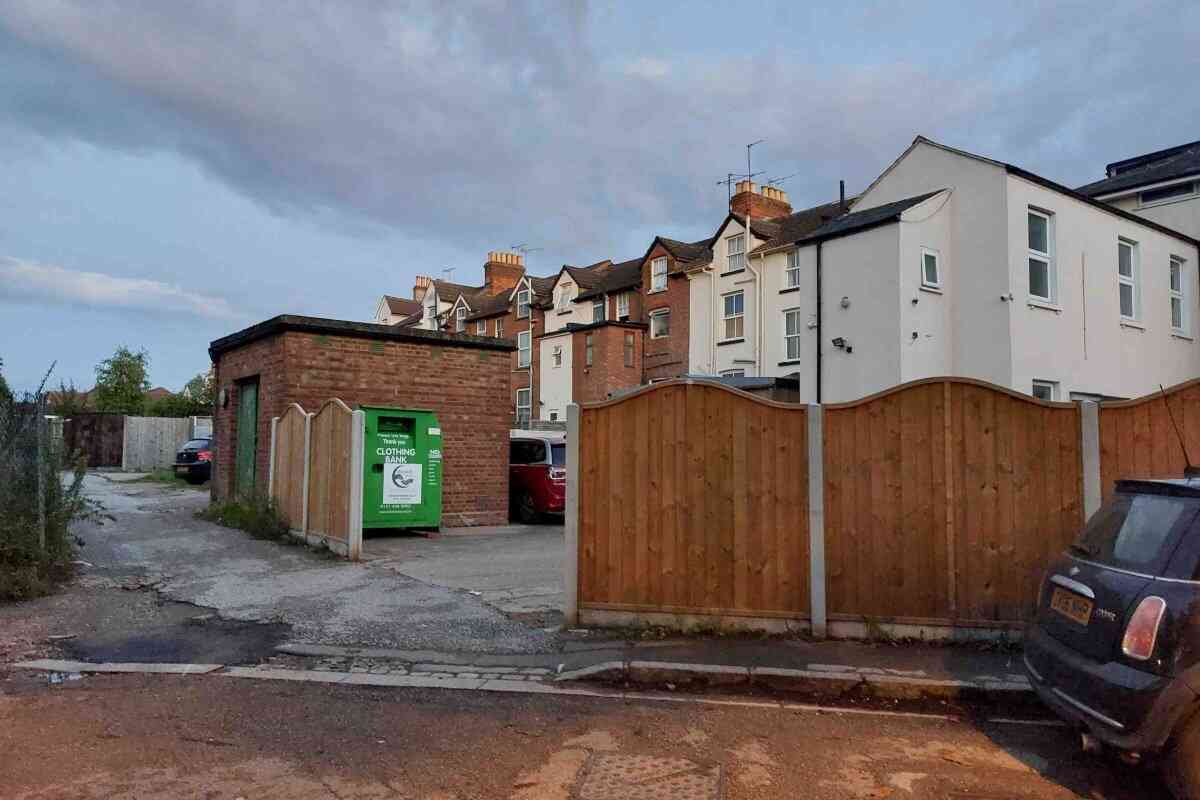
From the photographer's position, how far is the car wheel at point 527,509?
16203mm

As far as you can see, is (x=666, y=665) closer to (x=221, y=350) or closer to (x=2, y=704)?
(x=2, y=704)

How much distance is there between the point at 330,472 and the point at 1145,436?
927 centimetres

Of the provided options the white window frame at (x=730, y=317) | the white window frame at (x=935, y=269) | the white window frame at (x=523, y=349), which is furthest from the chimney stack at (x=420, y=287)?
the white window frame at (x=935, y=269)

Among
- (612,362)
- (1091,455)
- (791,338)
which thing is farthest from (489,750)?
(612,362)

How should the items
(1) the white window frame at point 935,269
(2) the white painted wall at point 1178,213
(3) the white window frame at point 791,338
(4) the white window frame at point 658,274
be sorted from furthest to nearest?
(4) the white window frame at point 658,274 < (3) the white window frame at point 791,338 < (2) the white painted wall at point 1178,213 < (1) the white window frame at point 935,269

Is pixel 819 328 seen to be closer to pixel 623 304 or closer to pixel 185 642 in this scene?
pixel 185 642

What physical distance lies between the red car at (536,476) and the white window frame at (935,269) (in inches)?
325

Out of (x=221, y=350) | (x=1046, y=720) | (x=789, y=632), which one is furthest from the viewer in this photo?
(x=221, y=350)

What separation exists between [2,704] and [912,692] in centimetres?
589

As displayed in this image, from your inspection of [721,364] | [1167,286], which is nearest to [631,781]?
[1167,286]

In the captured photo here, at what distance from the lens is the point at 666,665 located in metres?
5.98

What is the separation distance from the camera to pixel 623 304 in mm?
39812

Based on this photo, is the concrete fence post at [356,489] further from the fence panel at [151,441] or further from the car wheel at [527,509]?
the fence panel at [151,441]

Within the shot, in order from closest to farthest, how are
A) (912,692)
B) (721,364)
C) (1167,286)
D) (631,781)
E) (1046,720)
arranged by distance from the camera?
(631,781) → (1046,720) → (912,692) → (1167,286) → (721,364)
